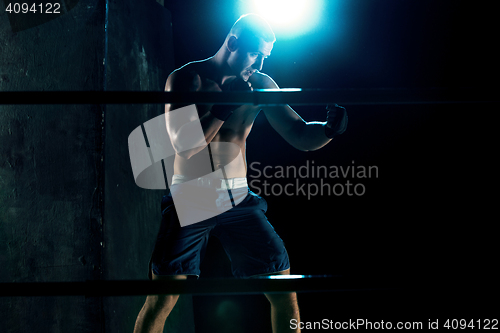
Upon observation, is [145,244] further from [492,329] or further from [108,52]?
[492,329]

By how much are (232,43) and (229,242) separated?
951mm

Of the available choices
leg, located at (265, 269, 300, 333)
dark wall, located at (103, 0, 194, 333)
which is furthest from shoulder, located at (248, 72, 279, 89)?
leg, located at (265, 269, 300, 333)

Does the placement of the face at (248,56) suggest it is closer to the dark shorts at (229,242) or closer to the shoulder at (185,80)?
the shoulder at (185,80)

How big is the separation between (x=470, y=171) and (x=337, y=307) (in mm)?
1503

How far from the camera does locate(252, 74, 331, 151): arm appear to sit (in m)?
1.49

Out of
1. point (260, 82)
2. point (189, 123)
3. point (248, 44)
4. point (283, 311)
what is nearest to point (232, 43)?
point (248, 44)

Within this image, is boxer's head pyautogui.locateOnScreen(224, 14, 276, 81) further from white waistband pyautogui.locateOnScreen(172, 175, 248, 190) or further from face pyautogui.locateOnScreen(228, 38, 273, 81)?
white waistband pyautogui.locateOnScreen(172, 175, 248, 190)

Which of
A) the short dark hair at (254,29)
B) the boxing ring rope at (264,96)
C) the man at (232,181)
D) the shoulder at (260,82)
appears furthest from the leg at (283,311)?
the short dark hair at (254,29)

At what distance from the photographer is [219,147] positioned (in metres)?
1.57

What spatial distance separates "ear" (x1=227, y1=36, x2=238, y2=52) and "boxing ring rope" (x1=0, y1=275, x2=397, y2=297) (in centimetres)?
122

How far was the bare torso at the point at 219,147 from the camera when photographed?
1.49 metres

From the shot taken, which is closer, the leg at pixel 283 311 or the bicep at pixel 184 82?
the leg at pixel 283 311

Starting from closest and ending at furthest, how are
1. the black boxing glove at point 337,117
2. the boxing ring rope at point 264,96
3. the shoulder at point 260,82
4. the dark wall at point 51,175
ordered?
the boxing ring rope at point 264,96, the black boxing glove at point 337,117, the dark wall at point 51,175, the shoulder at point 260,82

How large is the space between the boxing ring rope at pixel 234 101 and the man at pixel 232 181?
1.76 ft
